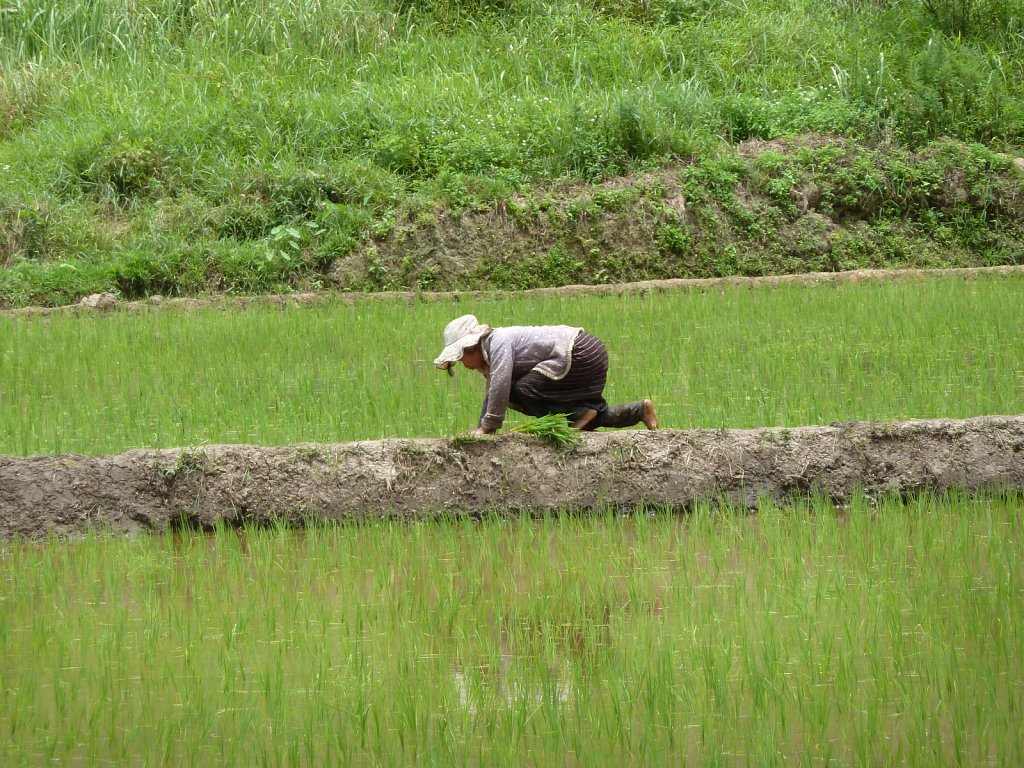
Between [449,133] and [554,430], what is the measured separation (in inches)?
314

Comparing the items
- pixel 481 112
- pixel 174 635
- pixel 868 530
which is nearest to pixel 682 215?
pixel 481 112

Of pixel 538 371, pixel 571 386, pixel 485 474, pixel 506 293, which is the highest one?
pixel 538 371

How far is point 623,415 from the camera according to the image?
5.02 m

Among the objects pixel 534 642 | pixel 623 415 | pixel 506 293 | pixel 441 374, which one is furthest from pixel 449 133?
pixel 534 642

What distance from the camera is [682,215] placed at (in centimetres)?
1153

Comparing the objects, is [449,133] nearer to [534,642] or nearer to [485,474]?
[485,474]

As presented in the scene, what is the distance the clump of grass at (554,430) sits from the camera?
455cm

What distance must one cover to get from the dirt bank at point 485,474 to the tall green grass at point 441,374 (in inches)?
15.2

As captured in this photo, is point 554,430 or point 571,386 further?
point 571,386

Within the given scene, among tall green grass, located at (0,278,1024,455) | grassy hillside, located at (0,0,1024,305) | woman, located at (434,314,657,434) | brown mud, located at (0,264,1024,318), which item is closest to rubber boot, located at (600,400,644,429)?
woman, located at (434,314,657,434)

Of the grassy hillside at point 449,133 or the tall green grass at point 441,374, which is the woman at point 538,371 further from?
the grassy hillside at point 449,133

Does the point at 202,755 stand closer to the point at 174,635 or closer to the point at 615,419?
the point at 174,635

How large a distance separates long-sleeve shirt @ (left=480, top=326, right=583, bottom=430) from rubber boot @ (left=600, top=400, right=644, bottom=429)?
1.11ft

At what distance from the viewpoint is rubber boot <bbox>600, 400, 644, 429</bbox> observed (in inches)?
196
